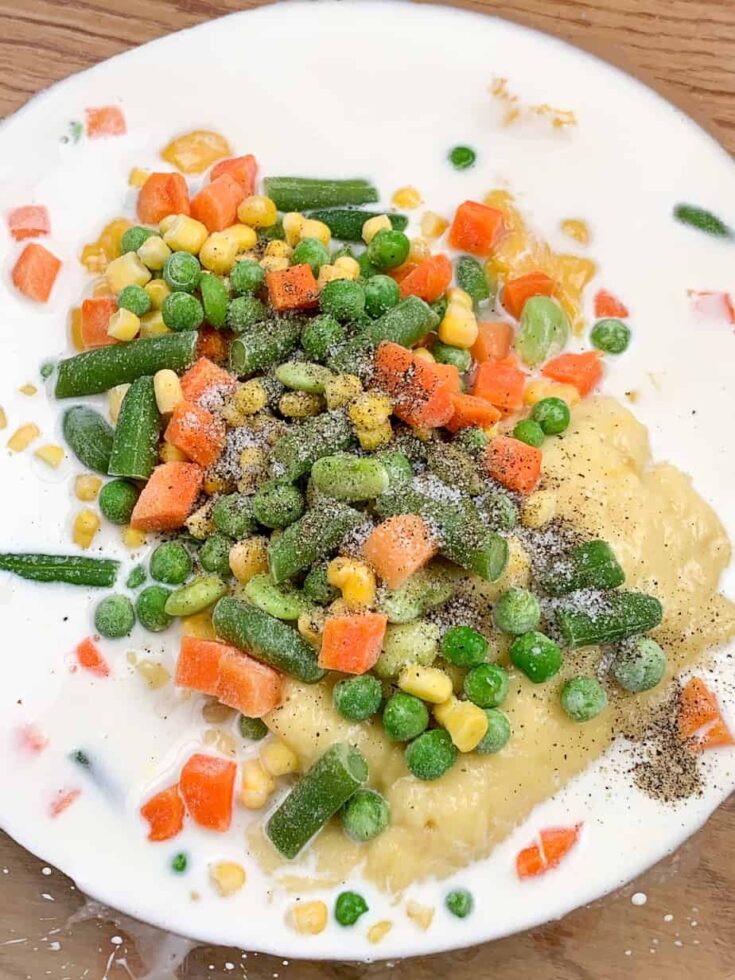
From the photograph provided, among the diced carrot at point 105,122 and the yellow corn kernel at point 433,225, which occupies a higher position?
the yellow corn kernel at point 433,225

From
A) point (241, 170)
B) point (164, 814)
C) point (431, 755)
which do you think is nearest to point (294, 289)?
point (241, 170)

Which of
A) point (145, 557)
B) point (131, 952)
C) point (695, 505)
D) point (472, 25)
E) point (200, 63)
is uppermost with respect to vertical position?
point (472, 25)

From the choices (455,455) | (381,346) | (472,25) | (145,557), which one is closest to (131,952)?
(145,557)

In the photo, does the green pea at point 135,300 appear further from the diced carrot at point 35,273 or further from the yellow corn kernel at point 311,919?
the yellow corn kernel at point 311,919

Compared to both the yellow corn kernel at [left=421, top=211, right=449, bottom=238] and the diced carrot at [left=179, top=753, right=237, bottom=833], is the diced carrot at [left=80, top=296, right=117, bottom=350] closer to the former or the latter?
the yellow corn kernel at [left=421, top=211, right=449, bottom=238]

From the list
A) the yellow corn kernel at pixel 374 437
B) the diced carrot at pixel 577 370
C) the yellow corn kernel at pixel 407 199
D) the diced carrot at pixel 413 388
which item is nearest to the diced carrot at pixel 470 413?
the diced carrot at pixel 413 388

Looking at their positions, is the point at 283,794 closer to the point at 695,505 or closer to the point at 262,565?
the point at 262,565

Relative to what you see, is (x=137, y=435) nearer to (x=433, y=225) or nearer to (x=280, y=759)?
(x=280, y=759)
